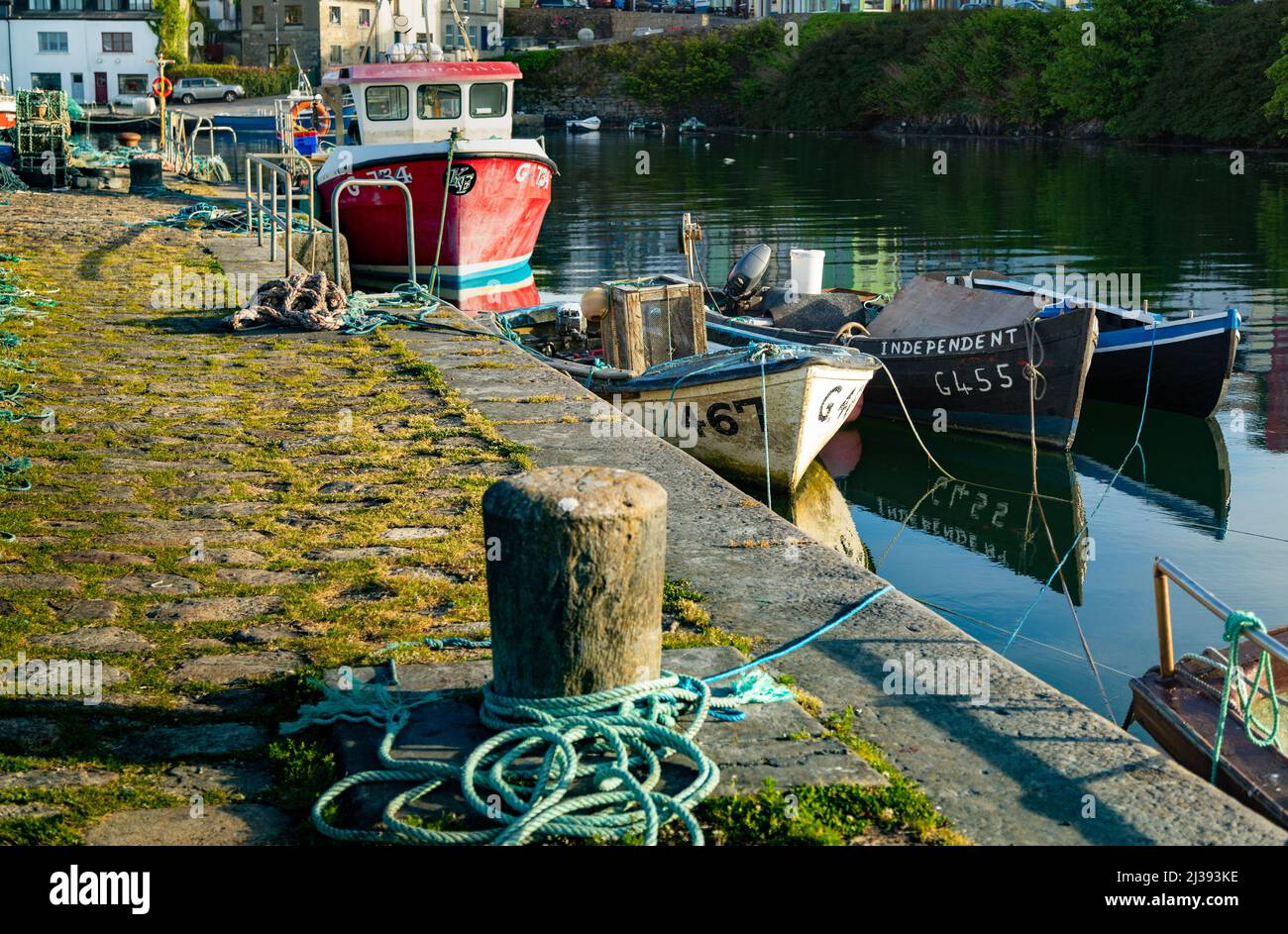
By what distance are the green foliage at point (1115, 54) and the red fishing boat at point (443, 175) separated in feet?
129

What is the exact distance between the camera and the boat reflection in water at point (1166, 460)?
1221 centimetres

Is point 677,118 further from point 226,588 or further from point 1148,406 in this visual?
point 226,588

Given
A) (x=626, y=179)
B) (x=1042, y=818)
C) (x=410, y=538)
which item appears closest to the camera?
(x=1042, y=818)

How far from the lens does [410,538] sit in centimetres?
597

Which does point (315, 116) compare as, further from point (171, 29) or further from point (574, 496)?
point (574, 496)

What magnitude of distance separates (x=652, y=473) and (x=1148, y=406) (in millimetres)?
9206

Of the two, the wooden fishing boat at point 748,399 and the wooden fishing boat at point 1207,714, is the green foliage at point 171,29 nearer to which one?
the wooden fishing boat at point 748,399

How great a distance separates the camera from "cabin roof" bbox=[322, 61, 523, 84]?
753 inches

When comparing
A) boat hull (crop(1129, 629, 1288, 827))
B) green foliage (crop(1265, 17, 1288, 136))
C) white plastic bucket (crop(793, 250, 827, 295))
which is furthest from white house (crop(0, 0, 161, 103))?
boat hull (crop(1129, 629, 1288, 827))

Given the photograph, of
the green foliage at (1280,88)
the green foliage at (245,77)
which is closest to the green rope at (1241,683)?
the green foliage at (1280,88)

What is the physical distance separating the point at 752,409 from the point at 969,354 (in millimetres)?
3256

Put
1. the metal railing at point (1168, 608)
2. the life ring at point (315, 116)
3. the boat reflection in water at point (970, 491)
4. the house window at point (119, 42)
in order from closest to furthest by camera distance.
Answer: the metal railing at point (1168, 608)
the boat reflection in water at point (970, 491)
the life ring at point (315, 116)
the house window at point (119, 42)

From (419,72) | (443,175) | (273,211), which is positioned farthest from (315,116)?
(273,211)

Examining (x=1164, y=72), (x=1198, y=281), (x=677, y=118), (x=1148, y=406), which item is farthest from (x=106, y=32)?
(x=1148, y=406)
